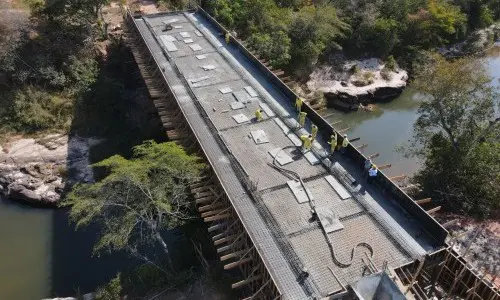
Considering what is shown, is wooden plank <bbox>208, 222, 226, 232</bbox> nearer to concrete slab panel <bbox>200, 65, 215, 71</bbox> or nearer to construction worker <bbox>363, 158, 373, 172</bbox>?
construction worker <bbox>363, 158, 373, 172</bbox>

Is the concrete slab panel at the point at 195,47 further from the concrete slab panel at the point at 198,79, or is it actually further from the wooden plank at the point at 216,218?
the wooden plank at the point at 216,218

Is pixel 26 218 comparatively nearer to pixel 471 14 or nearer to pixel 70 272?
pixel 70 272

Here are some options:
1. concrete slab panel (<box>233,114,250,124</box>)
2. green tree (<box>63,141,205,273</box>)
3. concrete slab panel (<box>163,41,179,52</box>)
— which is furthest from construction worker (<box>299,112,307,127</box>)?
concrete slab panel (<box>163,41,179,52</box>)

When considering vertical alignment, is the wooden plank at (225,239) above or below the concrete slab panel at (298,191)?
below

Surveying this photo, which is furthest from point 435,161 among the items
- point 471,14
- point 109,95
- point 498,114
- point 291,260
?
point 471,14

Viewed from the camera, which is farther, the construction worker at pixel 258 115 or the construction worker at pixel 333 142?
the construction worker at pixel 258 115

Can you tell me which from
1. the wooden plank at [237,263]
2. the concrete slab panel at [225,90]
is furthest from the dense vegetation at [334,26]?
the wooden plank at [237,263]

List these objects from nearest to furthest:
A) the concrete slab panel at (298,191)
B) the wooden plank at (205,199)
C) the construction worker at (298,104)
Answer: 1. the concrete slab panel at (298,191)
2. the wooden plank at (205,199)
3. the construction worker at (298,104)


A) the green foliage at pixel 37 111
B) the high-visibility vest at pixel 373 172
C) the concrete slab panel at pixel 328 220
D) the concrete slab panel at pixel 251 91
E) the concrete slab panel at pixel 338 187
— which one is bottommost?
the green foliage at pixel 37 111
